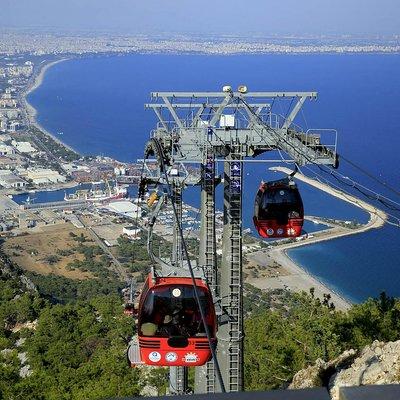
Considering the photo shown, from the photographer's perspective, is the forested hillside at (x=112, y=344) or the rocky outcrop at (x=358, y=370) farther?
the forested hillside at (x=112, y=344)

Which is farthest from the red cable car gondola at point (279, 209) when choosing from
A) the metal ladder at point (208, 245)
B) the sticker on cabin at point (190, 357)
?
the sticker on cabin at point (190, 357)

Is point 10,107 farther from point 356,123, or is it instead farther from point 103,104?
point 356,123

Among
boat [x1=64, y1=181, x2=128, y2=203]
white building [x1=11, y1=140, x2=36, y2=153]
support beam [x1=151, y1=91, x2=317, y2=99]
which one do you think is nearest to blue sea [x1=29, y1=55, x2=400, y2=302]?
white building [x1=11, y1=140, x2=36, y2=153]

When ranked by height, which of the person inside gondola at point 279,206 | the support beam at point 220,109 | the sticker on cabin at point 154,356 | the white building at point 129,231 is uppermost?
the support beam at point 220,109

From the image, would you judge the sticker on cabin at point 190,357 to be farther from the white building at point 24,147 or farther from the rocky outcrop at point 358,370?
the white building at point 24,147

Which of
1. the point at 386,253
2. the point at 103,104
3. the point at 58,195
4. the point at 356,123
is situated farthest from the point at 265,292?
the point at 103,104

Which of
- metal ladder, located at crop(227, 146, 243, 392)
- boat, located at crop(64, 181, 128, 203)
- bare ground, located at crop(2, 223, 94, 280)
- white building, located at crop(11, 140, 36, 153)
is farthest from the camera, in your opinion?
white building, located at crop(11, 140, 36, 153)

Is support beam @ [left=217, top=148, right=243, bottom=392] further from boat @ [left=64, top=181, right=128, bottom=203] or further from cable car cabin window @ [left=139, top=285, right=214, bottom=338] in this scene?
boat @ [left=64, top=181, right=128, bottom=203]
